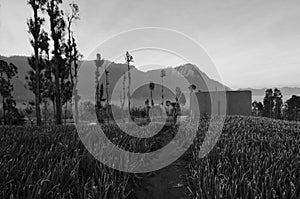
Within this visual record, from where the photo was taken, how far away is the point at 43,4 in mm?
16266

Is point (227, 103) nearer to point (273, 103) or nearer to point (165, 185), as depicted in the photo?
point (165, 185)

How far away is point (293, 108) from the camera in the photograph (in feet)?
145

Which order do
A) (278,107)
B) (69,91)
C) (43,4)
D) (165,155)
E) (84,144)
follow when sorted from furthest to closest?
(278,107) < (69,91) < (43,4) < (165,155) < (84,144)

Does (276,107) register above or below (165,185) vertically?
above

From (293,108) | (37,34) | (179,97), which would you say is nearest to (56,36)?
(37,34)

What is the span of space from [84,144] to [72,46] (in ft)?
66.0

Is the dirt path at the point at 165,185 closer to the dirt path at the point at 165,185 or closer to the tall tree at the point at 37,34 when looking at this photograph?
the dirt path at the point at 165,185

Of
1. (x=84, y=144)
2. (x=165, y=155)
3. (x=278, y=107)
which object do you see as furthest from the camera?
(x=278, y=107)

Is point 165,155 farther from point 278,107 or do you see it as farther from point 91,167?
point 278,107

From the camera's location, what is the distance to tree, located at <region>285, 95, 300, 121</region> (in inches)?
1684

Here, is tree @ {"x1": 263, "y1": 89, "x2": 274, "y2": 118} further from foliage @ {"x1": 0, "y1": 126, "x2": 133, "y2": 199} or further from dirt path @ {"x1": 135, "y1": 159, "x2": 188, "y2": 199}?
foliage @ {"x1": 0, "y1": 126, "x2": 133, "y2": 199}

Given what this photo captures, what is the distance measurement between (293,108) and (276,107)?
11.1 ft

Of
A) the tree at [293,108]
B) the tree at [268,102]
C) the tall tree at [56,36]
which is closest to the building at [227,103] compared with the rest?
the tall tree at [56,36]

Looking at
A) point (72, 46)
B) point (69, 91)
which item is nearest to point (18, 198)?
point (72, 46)
